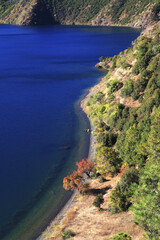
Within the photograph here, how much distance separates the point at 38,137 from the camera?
200 ft

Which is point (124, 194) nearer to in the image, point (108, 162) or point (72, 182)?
point (108, 162)

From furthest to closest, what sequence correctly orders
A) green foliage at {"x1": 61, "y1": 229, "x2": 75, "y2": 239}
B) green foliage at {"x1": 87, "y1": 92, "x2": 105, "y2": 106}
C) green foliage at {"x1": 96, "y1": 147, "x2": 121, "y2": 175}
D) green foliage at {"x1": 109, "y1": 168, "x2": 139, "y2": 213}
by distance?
green foliage at {"x1": 87, "y1": 92, "x2": 105, "y2": 106}
green foliage at {"x1": 96, "y1": 147, "x2": 121, "y2": 175}
green foliage at {"x1": 109, "y1": 168, "x2": 139, "y2": 213}
green foliage at {"x1": 61, "y1": 229, "x2": 75, "y2": 239}

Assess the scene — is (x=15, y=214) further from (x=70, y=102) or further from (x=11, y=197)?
(x=70, y=102)

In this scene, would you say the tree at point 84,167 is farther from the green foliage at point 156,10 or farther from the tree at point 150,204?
the green foliage at point 156,10

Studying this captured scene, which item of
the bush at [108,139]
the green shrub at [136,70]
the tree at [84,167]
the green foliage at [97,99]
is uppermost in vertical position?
the green shrub at [136,70]

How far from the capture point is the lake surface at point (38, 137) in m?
40.8

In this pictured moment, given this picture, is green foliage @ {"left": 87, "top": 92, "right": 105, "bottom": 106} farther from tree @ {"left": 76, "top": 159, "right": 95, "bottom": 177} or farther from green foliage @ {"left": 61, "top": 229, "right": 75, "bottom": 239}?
green foliage @ {"left": 61, "top": 229, "right": 75, "bottom": 239}

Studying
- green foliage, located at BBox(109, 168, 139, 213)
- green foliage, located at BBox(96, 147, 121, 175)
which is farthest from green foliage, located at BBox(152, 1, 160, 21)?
green foliage, located at BBox(109, 168, 139, 213)

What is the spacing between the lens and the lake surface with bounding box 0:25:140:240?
4078 centimetres

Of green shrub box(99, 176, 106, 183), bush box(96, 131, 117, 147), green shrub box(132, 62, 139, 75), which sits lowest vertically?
green shrub box(99, 176, 106, 183)

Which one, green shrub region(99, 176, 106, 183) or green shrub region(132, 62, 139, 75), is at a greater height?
green shrub region(132, 62, 139, 75)

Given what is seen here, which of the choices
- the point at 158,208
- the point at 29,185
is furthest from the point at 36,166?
the point at 158,208

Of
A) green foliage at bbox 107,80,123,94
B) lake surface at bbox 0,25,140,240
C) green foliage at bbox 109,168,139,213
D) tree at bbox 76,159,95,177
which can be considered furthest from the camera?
green foliage at bbox 107,80,123,94

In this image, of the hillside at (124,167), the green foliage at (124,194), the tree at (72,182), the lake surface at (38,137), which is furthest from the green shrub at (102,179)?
the green foliage at (124,194)
